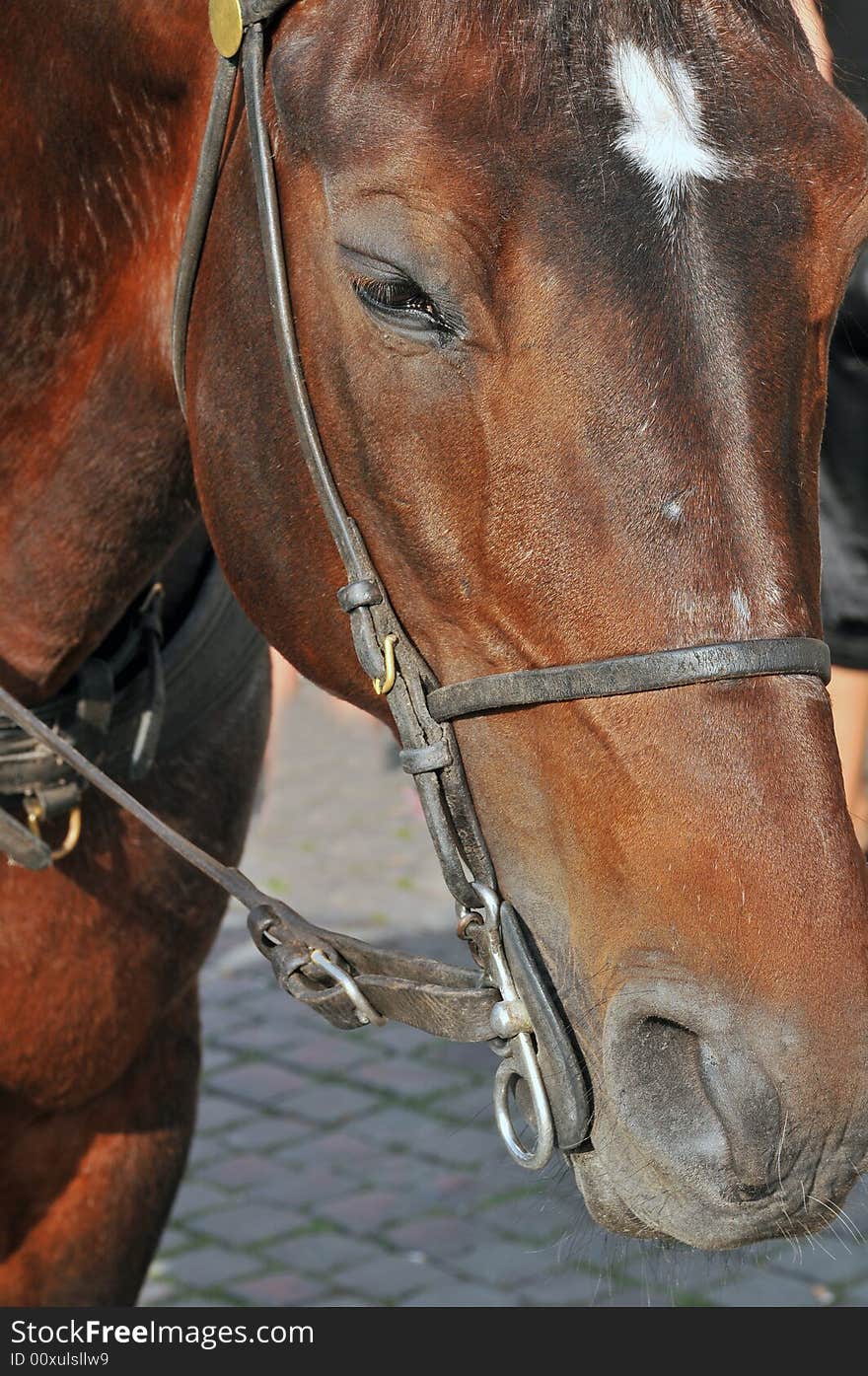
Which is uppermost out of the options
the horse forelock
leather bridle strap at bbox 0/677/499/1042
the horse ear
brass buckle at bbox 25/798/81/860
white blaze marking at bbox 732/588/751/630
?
the horse forelock

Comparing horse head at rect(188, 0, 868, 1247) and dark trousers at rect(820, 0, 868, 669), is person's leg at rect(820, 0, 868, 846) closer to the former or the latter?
dark trousers at rect(820, 0, 868, 669)

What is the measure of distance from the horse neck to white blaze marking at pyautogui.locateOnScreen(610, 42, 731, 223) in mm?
499

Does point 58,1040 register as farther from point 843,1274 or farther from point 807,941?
point 843,1274

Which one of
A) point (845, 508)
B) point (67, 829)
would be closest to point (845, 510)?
point (845, 508)

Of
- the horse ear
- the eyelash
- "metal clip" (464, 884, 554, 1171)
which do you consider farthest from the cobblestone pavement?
the horse ear

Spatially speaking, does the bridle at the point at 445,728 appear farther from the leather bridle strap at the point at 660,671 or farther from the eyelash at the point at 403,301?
the eyelash at the point at 403,301

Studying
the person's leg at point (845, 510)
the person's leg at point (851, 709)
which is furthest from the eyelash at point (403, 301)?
the person's leg at point (851, 709)

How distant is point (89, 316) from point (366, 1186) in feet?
8.70

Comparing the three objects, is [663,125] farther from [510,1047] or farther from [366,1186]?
[366,1186]

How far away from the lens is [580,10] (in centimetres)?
139

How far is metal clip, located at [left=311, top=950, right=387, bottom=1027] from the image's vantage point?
164 cm

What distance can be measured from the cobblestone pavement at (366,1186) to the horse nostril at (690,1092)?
1189mm
